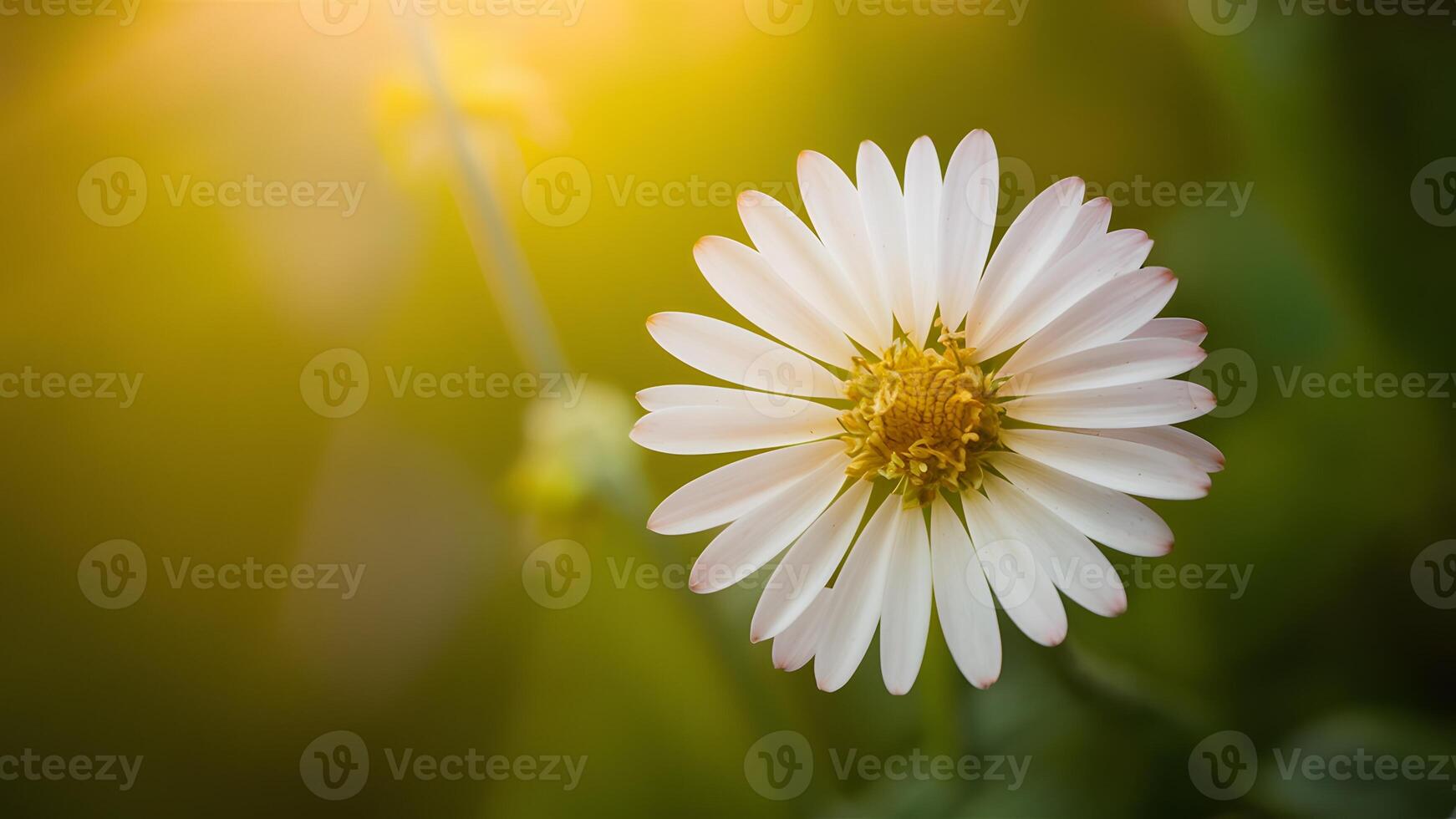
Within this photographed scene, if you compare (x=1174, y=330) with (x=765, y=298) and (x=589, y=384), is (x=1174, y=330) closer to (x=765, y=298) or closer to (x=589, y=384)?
(x=765, y=298)

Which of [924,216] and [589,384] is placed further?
[589,384]

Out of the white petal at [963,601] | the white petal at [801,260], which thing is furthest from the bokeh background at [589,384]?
the white petal at [801,260]

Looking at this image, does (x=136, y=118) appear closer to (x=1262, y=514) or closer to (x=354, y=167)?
(x=354, y=167)

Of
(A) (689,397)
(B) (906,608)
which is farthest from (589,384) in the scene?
(B) (906,608)

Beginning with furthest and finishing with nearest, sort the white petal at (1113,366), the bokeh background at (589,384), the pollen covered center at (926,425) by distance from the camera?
1. the bokeh background at (589,384)
2. the pollen covered center at (926,425)
3. the white petal at (1113,366)

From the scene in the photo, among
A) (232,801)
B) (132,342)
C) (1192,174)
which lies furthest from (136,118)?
(1192,174)

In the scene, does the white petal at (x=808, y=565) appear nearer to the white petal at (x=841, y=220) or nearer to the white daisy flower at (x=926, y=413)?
the white daisy flower at (x=926, y=413)
